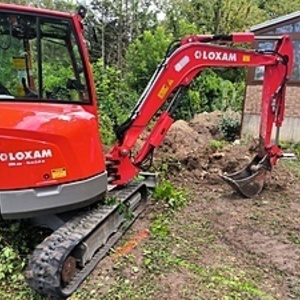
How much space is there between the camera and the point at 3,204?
324 cm

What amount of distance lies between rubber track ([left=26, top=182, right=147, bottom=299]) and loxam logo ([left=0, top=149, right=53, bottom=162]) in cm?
70

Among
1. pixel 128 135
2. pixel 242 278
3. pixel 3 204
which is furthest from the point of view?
pixel 128 135

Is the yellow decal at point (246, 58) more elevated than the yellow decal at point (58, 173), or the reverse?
the yellow decal at point (246, 58)

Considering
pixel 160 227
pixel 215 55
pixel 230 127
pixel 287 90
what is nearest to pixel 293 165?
pixel 287 90

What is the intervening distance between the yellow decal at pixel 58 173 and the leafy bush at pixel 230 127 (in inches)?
321

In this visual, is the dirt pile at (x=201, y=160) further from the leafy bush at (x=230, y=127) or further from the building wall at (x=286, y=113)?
the building wall at (x=286, y=113)

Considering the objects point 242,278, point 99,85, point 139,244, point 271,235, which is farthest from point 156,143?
point 99,85

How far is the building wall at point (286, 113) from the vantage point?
418 inches

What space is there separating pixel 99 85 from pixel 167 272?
8.16m

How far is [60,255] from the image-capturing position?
3.23 metres

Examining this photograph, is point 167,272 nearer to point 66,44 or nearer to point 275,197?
point 66,44

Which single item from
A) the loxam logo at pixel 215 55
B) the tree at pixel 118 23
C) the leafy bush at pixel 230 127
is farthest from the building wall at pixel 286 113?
the tree at pixel 118 23

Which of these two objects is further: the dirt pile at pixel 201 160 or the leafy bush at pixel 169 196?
the dirt pile at pixel 201 160

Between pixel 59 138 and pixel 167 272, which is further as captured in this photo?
pixel 167 272
